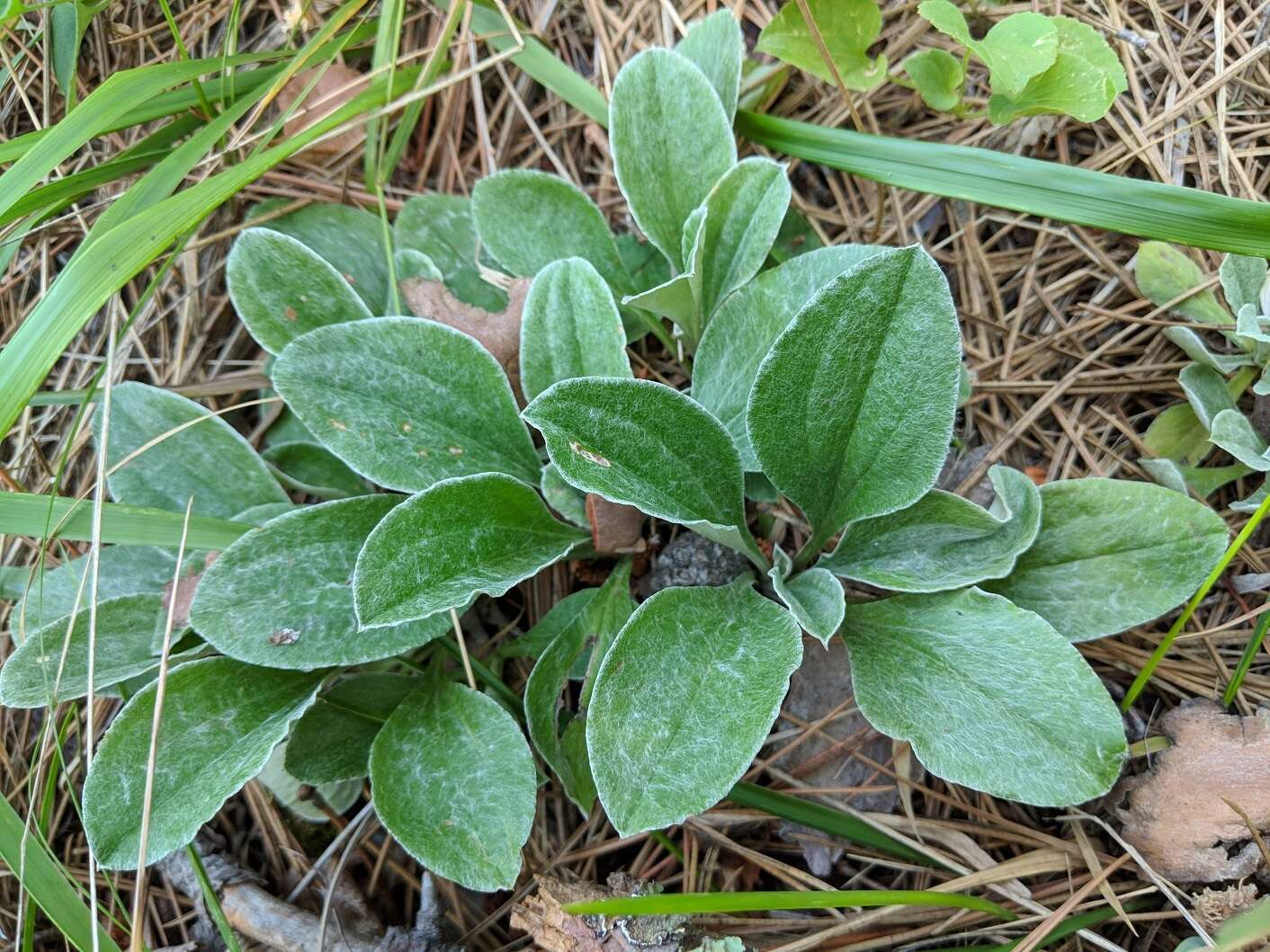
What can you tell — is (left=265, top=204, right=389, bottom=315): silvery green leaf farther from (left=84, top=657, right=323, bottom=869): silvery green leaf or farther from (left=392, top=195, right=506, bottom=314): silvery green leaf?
(left=84, top=657, right=323, bottom=869): silvery green leaf

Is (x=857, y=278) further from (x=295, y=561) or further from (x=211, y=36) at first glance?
(x=211, y=36)

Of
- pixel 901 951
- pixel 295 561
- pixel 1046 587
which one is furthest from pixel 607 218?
pixel 901 951

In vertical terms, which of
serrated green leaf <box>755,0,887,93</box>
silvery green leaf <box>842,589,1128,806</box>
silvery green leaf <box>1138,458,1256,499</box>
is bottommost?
silvery green leaf <box>842,589,1128,806</box>

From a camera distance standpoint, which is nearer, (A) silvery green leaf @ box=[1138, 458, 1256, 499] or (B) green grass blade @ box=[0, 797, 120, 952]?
(B) green grass blade @ box=[0, 797, 120, 952]

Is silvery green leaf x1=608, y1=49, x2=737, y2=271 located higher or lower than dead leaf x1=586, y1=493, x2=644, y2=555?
higher

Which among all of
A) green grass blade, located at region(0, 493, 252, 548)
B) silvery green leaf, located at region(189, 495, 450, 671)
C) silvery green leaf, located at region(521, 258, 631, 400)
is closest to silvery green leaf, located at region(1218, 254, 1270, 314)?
silvery green leaf, located at region(521, 258, 631, 400)

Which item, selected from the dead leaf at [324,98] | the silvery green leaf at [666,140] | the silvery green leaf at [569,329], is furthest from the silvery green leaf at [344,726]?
the dead leaf at [324,98]

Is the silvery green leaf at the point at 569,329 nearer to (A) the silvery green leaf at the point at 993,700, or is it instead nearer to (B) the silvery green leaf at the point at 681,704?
(B) the silvery green leaf at the point at 681,704
